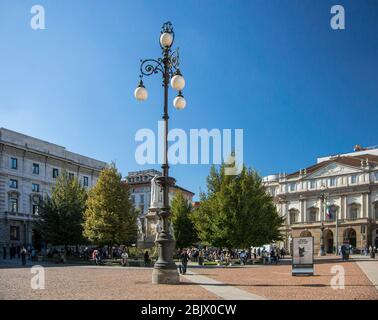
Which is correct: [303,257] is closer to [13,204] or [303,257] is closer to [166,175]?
[166,175]

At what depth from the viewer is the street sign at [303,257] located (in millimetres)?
25609

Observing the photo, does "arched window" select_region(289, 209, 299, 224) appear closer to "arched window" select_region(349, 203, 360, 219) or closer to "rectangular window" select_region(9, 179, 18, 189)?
"arched window" select_region(349, 203, 360, 219)

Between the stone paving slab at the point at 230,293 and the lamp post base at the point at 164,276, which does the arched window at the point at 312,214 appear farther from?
the lamp post base at the point at 164,276

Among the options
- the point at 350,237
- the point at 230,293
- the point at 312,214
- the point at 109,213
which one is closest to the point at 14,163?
the point at 109,213

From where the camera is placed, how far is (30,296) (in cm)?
1552

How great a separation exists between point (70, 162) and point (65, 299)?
216 feet

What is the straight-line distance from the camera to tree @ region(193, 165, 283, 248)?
45.3 metres

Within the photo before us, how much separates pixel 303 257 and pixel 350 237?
67294 millimetres

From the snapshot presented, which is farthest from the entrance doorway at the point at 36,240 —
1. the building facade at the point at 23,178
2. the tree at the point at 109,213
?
the tree at the point at 109,213

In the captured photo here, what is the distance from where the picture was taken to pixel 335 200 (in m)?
92.0

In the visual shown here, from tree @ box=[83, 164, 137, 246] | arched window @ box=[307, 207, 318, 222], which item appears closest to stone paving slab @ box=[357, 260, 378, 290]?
tree @ box=[83, 164, 137, 246]

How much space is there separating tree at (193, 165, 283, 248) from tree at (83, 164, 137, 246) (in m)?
7.57
